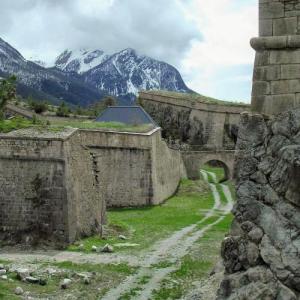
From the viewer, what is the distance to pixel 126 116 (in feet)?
151

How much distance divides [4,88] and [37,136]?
3034 centimetres

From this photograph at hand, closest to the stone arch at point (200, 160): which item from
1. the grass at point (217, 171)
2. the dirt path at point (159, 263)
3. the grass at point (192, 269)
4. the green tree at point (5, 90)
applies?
the grass at point (217, 171)

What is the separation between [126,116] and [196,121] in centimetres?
2827

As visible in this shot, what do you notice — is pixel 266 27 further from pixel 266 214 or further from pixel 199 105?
pixel 199 105

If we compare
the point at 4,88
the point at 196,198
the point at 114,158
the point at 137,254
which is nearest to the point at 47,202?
the point at 137,254

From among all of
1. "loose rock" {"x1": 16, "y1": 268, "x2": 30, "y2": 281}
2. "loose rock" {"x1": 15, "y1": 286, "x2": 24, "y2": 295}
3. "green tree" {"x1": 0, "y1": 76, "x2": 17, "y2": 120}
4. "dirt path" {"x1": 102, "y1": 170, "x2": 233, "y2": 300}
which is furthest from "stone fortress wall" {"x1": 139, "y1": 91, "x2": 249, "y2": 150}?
"loose rock" {"x1": 15, "y1": 286, "x2": 24, "y2": 295}

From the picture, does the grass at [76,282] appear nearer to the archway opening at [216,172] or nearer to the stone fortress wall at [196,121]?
the archway opening at [216,172]

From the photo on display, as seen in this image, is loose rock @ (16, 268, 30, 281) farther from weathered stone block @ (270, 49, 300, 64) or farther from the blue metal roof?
the blue metal roof

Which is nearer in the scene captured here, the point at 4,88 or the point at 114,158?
the point at 114,158

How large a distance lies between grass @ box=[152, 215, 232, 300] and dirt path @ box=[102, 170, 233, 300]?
0.24 m

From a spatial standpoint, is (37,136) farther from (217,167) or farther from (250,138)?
(217,167)

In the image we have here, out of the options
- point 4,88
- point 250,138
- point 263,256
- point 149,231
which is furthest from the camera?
point 4,88

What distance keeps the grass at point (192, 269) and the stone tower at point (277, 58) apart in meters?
7.06

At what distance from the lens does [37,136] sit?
24172 millimetres
